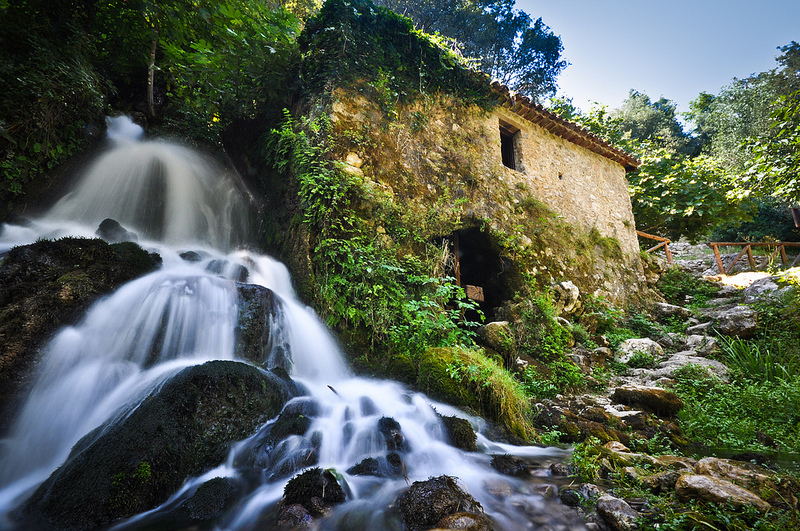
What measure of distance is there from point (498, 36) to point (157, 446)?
2368 centimetres

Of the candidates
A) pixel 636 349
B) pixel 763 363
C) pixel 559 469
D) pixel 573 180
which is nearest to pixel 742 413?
pixel 763 363

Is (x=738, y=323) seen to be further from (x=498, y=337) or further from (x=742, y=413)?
(x=498, y=337)

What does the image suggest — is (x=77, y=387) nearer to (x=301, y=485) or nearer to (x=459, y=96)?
(x=301, y=485)

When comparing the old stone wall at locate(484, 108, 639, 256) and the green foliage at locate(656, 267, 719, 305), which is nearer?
the old stone wall at locate(484, 108, 639, 256)

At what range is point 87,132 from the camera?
20.6ft

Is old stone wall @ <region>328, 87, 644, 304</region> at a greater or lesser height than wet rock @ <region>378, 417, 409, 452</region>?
greater

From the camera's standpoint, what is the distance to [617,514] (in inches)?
74.4

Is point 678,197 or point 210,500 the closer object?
point 210,500

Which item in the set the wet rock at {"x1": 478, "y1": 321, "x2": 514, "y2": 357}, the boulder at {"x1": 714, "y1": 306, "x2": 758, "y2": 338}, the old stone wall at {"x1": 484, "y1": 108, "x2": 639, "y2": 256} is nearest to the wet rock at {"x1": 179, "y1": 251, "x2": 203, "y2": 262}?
the wet rock at {"x1": 478, "y1": 321, "x2": 514, "y2": 357}

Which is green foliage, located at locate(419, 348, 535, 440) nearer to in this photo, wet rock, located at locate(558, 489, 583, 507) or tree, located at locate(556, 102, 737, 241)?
wet rock, located at locate(558, 489, 583, 507)

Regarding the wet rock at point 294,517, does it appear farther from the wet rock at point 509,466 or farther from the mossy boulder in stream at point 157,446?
the wet rock at point 509,466

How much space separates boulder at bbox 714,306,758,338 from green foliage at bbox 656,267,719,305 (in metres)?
3.25

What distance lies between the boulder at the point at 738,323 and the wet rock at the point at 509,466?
6016 mm

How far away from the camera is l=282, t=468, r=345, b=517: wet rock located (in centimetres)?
214
